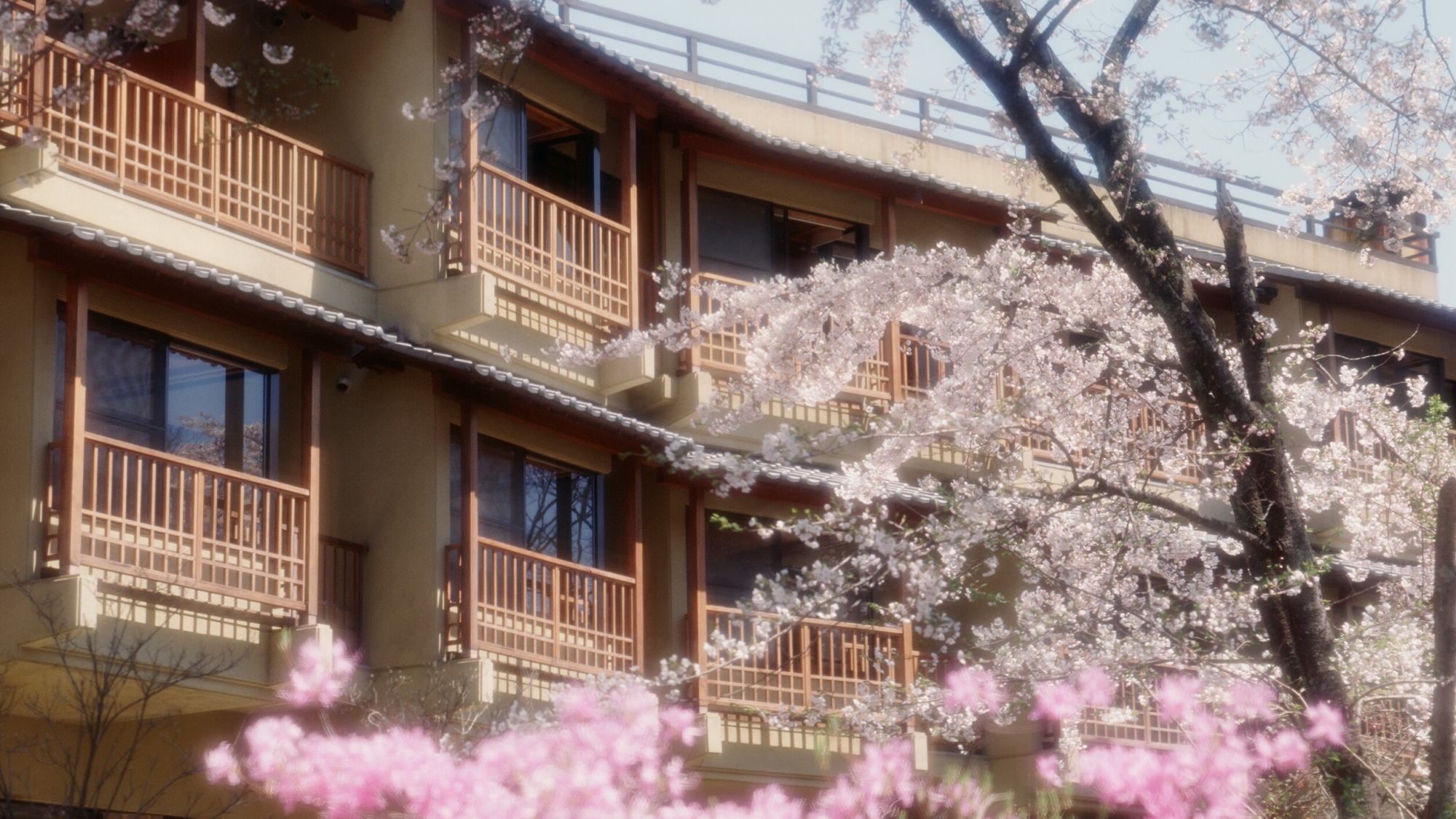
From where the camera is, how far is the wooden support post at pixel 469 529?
14.4 meters

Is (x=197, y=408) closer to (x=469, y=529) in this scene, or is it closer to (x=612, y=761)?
(x=469, y=529)

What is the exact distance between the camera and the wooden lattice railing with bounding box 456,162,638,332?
15641mm

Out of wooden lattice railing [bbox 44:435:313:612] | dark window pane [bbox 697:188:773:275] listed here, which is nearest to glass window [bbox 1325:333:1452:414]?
dark window pane [bbox 697:188:773:275]

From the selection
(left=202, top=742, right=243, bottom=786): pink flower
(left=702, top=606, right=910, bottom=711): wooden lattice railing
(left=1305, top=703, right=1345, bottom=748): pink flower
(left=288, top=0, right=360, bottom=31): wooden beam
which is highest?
(left=288, top=0, right=360, bottom=31): wooden beam

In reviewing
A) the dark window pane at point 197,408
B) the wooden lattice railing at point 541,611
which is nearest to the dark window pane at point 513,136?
the wooden lattice railing at point 541,611

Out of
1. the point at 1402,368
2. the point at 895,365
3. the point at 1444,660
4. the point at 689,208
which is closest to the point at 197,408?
the point at 689,208

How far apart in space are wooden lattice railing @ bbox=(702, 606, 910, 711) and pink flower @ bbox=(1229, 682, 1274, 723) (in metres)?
3.05

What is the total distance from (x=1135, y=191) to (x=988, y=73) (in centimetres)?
111

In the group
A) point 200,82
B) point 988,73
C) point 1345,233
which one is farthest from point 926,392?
point 1345,233

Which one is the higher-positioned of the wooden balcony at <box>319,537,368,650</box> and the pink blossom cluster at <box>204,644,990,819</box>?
the wooden balcony at <box>319,537,368,650</box>

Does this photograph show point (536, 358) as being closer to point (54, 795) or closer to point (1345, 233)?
point (54, 795)

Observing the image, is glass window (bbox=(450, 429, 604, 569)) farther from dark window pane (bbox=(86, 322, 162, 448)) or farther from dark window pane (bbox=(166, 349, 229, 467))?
dark window pane (bbox=(86, 322, 162, 448))

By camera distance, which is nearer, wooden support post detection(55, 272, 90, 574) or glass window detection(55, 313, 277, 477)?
wooden support post detection(55, 272, 90, 574)

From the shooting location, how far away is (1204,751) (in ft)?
36.7
